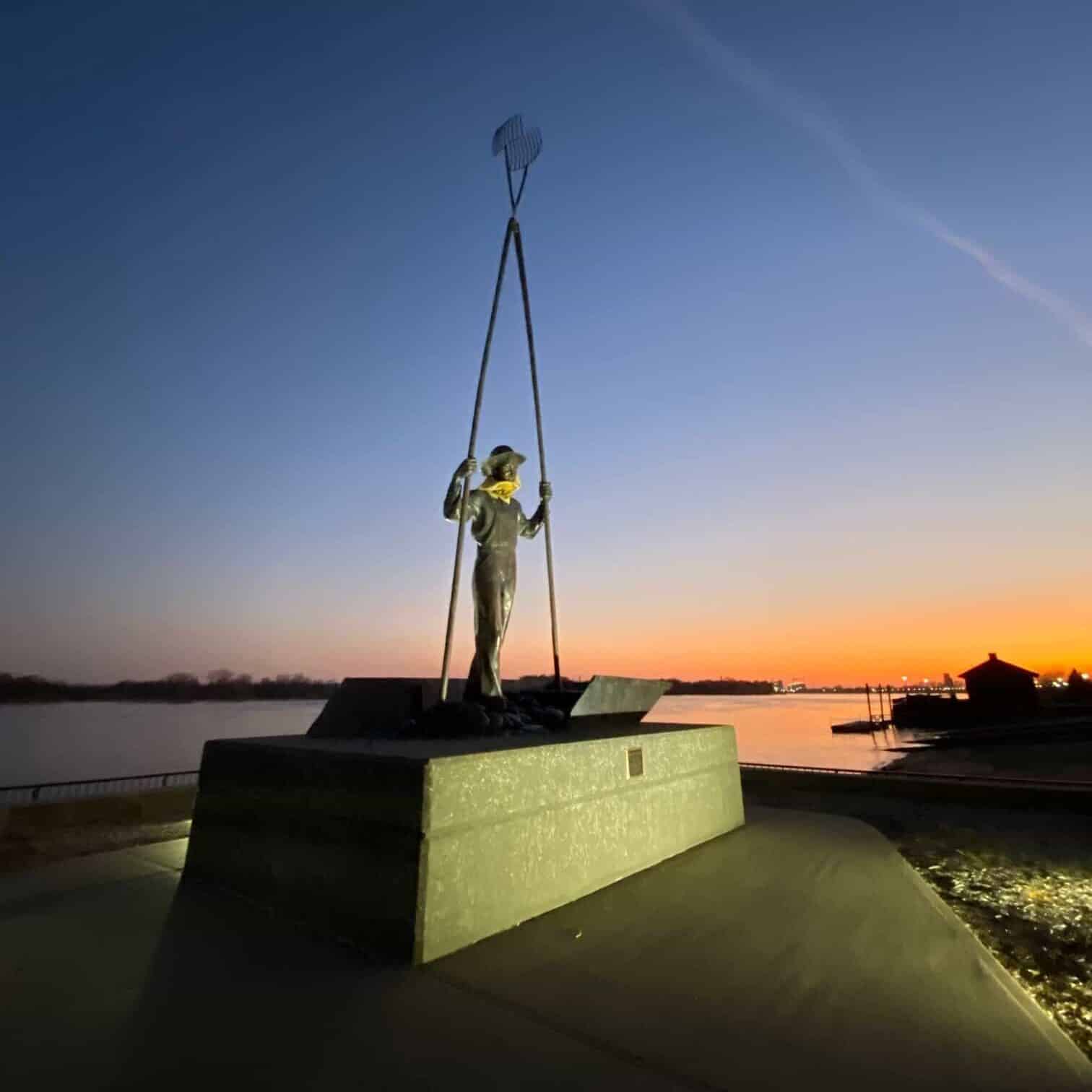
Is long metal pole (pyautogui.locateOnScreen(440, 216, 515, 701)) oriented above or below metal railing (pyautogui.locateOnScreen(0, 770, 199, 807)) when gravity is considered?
above

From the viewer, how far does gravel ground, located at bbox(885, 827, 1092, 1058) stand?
112 inches

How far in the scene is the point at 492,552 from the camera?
5.86 meters

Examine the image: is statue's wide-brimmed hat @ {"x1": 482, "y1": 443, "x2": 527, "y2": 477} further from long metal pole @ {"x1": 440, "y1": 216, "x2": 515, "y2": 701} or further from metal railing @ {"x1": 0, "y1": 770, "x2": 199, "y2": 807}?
metal railing @ {"x1": 0, "y1": 770, "x2": 199, "y2": 807}

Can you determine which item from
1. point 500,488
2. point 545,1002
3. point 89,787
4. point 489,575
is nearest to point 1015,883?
point 545,1002

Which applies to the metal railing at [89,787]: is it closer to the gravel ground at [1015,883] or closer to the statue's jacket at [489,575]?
the gravel ground at [1015,883]

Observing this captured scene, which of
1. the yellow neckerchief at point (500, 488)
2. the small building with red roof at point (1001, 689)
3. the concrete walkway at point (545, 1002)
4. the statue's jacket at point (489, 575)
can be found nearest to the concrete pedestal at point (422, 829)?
the concrete walkway at point (545, 1002)

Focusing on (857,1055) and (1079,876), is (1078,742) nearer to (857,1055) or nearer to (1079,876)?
(1079,876)

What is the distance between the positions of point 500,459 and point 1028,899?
5109 mm

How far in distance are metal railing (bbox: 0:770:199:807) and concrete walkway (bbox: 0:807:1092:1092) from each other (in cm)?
640

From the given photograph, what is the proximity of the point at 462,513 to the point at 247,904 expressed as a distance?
3089 millimetres

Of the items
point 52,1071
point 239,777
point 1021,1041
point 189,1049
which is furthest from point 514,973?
point 239,777

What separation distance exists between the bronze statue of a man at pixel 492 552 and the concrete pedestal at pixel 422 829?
144 centimetres

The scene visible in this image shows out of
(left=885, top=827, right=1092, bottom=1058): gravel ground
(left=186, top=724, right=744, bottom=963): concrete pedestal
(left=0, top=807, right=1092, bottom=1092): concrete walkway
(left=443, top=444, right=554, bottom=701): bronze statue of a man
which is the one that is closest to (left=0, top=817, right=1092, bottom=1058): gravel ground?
(left=885, top=827, right=1092, bottom=1058): gravel ground

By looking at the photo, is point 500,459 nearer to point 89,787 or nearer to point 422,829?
point 422,829
